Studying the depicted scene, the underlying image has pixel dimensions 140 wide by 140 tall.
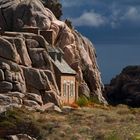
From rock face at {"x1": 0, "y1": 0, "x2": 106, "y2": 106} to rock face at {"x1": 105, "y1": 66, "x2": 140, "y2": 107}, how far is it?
24.8 m

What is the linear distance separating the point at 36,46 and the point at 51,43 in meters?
10.7

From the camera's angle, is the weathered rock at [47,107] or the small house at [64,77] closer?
the weathered rock at [47,107]

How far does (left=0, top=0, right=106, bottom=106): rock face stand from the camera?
261ft

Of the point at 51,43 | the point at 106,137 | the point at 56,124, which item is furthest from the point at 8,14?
the point at 106,137

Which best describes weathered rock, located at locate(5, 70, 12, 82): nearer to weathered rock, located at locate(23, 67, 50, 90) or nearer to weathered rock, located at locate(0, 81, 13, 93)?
weathered rock, located at locate(0, 81, 13, 93)

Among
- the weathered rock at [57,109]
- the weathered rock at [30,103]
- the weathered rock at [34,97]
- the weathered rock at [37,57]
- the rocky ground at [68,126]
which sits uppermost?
the weathered rock at [37,57]

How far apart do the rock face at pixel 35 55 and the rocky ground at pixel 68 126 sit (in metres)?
7.64

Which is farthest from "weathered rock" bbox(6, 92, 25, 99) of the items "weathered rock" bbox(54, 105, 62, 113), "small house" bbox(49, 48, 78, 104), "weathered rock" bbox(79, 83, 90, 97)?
"weathered rock" bbox(79, 83, 90, 97)

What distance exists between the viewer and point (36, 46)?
8838 centimetres

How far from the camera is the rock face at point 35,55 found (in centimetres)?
7944

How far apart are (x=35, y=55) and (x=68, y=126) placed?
82.7 feet

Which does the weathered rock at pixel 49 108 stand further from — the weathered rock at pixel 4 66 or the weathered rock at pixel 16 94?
the weathered rock at pixel 4 66

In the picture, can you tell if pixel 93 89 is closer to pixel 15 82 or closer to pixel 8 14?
pixel 8 14

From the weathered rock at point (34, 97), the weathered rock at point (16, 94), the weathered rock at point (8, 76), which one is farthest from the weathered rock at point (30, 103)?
the weathered rock at point (8, 76)
